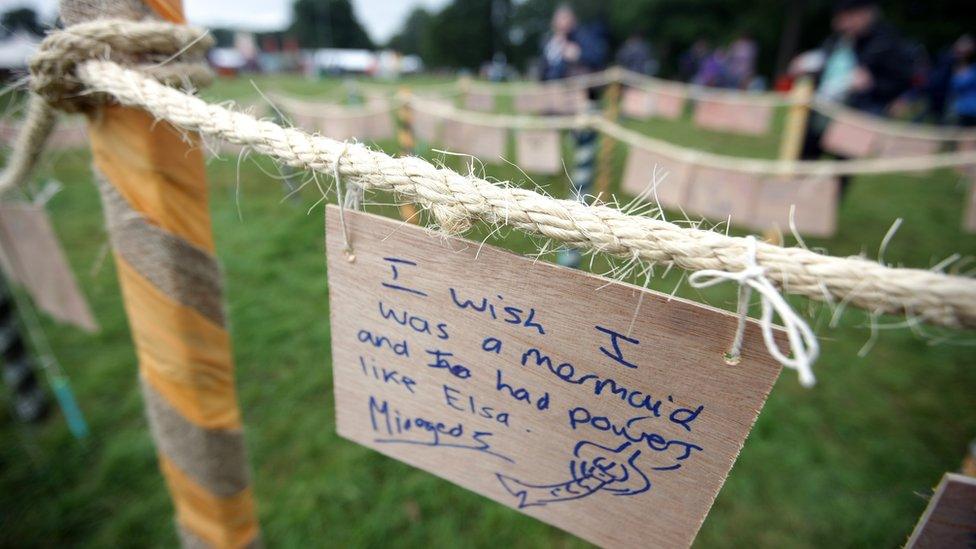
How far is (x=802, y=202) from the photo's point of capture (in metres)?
2.48

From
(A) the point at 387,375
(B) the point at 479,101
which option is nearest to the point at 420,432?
(A) the point at 387,375

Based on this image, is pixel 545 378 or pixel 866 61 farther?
pixel 866 61

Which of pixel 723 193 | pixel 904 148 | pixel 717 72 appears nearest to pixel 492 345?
pixel 723 193

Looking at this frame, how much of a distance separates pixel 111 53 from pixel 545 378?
855 mm

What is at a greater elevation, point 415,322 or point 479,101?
point 479,101

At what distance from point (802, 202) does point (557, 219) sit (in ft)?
8.53

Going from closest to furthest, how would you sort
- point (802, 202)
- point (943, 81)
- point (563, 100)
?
1. point (802, 202)
2. point (563, 100)
3. point (943, 81)

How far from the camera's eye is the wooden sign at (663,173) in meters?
2.65

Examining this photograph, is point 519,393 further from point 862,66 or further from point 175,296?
point 862,66

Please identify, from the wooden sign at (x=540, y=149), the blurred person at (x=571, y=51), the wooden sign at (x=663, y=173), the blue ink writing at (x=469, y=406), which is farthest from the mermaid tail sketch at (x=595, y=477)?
the blurred person at (x=571, y=51)

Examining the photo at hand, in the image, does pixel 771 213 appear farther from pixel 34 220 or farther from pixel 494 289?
pixel 34 220

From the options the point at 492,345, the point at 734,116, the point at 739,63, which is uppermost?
the point at 739,63

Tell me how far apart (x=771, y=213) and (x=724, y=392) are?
8.08 feet

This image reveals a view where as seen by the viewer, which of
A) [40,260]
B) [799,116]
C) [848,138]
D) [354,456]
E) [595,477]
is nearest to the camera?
[595,477]
